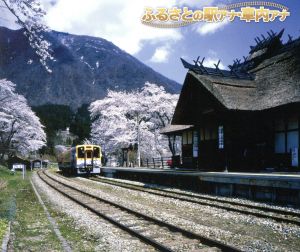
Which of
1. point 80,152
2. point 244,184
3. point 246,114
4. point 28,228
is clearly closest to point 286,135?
point 246,114

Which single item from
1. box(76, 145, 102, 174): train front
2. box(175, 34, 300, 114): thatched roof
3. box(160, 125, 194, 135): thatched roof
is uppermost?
box(175, 34, 300, 114): thatched roof

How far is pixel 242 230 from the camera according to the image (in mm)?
8867

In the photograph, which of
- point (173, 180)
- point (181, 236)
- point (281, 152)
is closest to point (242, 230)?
point (181, 236)

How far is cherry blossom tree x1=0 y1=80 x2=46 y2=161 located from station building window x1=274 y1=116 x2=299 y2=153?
103ft

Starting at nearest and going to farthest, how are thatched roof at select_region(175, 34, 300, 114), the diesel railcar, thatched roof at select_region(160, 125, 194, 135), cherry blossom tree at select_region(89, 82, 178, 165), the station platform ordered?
the station platform
thatched roof at select_region(175, 34, 300, 114)
thatched roof at select_region(160, 125, 194, 135)
the diesel railcar
cherry blossom tree at select_region(89, 82, 178, 165)

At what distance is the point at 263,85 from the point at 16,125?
117ft

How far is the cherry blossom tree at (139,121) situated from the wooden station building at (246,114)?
54.1 ft

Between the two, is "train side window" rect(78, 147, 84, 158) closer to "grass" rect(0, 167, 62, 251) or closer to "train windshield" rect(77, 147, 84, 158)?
"train windshield" rect(77, 147, 84, 158)

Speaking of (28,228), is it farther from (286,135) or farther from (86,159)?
(86,159)

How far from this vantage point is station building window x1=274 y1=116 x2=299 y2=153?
60.2 ft

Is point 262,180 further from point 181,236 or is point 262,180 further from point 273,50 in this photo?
point 273,50

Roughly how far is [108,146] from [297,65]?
29.1m

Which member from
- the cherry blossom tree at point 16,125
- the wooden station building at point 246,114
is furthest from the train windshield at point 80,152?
the wooden station building at point 246,114

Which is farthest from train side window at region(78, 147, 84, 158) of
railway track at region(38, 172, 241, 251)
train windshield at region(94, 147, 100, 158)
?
railway track at region(38, 172, 241, 251)
